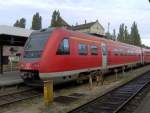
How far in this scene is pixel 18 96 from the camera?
13.6m

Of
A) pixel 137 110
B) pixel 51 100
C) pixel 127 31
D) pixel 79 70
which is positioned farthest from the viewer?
pixel 127 31

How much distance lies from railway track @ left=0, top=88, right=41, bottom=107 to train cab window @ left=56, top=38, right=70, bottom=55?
2330mm

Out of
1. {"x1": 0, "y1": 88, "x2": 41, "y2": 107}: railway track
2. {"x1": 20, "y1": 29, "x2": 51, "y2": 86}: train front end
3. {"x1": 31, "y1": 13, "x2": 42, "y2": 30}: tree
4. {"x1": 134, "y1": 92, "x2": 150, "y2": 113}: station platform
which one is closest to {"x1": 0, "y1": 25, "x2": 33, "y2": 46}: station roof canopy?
{"x1": 20, "y1": 29, "x2": 51, "y2": 86}: train front end

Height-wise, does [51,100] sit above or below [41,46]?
below

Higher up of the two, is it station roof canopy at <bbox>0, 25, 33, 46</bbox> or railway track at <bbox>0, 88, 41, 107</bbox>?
station roof canopy at <bbox>0, 25, 33, 46</bbox>

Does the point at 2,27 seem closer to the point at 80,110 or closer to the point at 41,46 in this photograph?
the point at 41,46

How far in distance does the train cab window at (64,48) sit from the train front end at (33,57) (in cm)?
80

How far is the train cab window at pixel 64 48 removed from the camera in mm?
14562

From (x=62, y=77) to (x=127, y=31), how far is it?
11351 cm

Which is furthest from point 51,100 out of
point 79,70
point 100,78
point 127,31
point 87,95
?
point 127,31

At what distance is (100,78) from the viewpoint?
1880 cm

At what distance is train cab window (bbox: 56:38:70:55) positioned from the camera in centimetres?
1456

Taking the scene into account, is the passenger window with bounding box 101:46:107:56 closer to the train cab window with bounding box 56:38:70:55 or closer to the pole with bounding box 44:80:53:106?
the train cab window with bounding box 56:38:70:55

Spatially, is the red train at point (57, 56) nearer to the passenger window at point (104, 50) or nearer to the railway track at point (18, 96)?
the railway track at point (18, 96)
